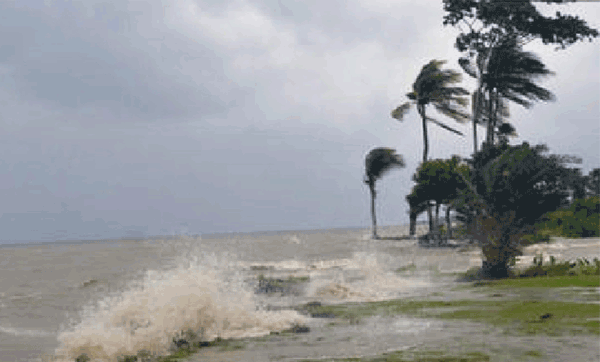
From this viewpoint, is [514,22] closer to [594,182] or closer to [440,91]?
[440,91]

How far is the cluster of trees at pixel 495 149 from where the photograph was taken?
19594 mm

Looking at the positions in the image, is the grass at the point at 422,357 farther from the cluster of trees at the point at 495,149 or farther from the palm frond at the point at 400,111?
the palm frond at the point at 400,111

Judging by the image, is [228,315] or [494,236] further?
[494,236]

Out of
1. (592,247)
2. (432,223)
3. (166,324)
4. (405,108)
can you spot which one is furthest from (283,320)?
(405,108)

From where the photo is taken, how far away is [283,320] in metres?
11.6

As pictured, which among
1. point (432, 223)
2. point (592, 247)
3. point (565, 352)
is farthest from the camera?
point (432, 223)

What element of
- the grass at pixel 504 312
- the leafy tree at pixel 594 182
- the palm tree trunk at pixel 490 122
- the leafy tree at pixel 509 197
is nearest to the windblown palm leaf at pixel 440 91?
the palm tree trunk at pixel 490 122

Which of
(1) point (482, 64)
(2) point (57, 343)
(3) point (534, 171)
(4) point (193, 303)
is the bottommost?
(2) point (57, 343)

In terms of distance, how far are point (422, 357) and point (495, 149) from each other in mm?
23916

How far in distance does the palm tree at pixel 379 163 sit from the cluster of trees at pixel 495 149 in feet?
0.31

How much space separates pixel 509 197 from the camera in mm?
20625

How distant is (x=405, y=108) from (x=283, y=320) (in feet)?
126

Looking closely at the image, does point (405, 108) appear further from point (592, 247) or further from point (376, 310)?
point (376, 310)

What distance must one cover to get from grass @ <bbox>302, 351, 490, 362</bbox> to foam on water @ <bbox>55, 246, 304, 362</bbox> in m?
2.94
